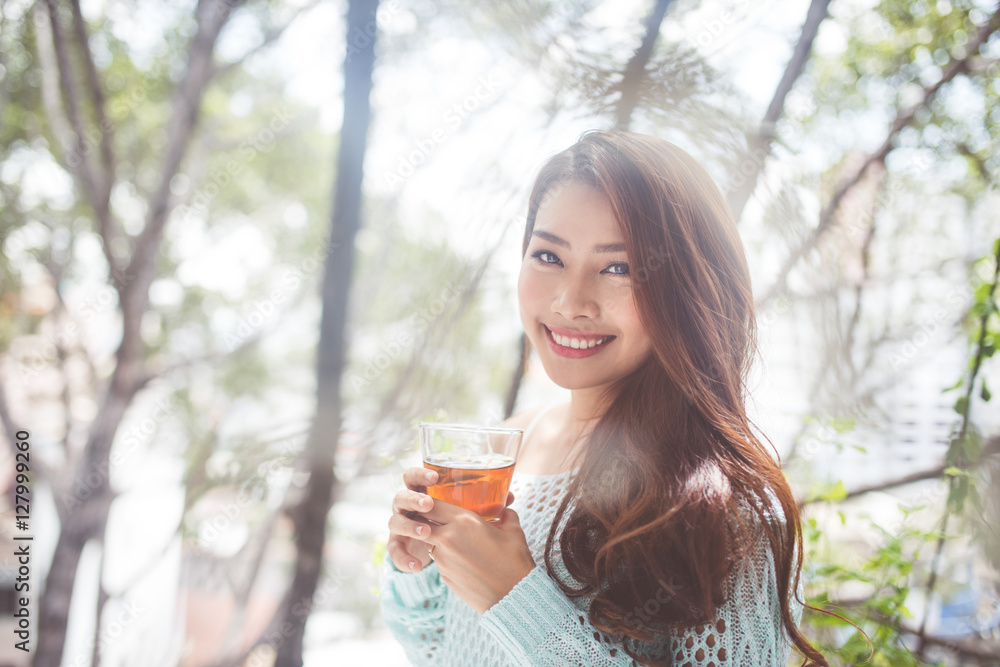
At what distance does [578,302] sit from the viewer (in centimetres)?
100

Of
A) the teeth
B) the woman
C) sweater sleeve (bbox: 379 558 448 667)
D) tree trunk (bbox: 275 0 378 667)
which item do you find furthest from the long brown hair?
tree trunk (bbox: 275 0 378 667)

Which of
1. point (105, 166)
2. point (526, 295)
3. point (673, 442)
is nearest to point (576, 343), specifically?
point (526, 295)

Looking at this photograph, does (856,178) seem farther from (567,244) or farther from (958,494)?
(567,244)

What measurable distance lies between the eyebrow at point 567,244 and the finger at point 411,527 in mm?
540

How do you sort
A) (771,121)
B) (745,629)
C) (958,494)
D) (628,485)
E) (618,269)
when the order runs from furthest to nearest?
(771,121) < (958,494) < (618,269) < (628,485) < (745,629)

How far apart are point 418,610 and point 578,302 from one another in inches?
28.6

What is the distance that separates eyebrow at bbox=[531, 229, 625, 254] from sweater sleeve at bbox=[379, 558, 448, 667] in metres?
0.71

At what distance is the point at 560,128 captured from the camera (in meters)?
1.75

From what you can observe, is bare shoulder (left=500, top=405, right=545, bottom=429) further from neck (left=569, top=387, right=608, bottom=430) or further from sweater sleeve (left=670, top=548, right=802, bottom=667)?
sweater sleeve (left=670, top=548, right=802, bottom=667)

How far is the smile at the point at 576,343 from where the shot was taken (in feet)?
3.35

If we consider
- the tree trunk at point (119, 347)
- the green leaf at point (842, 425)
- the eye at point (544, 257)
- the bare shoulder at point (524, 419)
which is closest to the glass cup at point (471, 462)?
the eye at point (544, 257)

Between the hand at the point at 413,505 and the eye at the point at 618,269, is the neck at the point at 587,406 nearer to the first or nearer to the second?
the eye at the point at 618,269

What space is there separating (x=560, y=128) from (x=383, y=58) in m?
1.23

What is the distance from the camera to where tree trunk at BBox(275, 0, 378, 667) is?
7.57 ft
